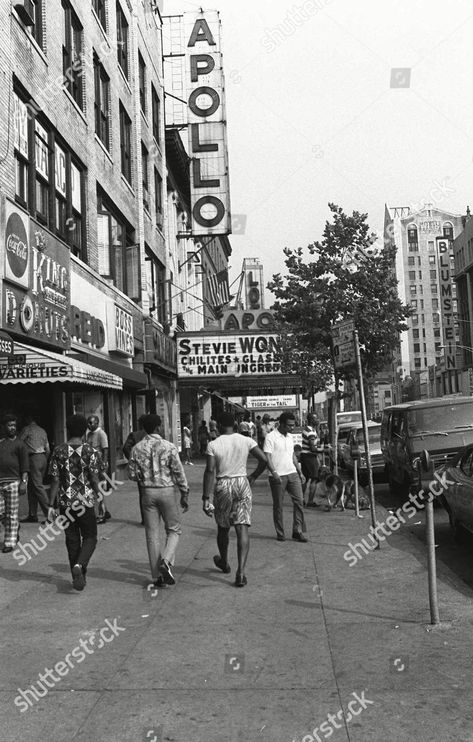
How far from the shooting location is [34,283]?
42.5 feet

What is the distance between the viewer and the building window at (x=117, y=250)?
19438mm

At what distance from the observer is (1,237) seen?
11453 mm

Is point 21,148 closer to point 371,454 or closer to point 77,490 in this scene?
point 77,490

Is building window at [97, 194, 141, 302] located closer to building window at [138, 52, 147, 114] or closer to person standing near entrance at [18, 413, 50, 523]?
building window at [138, 52, 147, 114]

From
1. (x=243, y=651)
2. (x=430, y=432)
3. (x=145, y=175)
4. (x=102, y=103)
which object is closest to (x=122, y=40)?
(x=102, y=103)

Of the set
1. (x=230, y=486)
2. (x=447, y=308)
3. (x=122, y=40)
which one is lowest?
(x=230, y=486)

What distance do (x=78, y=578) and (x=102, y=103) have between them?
1625 cm

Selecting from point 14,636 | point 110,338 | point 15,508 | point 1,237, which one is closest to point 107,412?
point 110,338

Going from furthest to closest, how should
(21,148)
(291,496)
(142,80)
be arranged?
(142,80), (21,148), (291,496)

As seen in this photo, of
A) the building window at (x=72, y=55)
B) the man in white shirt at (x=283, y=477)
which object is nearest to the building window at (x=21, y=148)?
the building window at (x=72, y=55)

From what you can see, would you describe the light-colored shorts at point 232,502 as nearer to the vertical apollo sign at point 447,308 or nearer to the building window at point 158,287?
the building window at point 158,287

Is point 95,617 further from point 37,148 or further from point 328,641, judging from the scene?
point 37,148

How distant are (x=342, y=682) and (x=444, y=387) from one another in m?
99.3

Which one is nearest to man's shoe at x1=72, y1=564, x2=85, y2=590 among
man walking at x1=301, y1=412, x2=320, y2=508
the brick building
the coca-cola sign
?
the brick building
